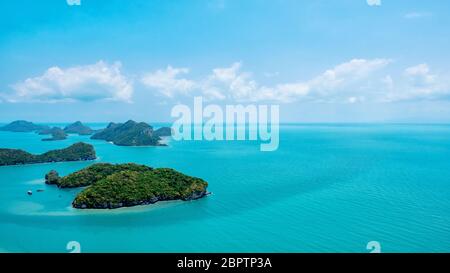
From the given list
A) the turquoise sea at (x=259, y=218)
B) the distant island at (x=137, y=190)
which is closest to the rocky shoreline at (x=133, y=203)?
the distant island at (x=137, y=190)

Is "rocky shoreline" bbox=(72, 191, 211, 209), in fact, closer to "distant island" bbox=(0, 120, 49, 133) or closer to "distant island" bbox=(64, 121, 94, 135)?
"distant island" bbox=(64, 121, 94, 135)

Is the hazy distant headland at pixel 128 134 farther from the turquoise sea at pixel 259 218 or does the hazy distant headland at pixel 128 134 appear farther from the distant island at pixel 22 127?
the turquoise sea at pixel 259 218

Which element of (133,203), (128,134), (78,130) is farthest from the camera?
(78,130)

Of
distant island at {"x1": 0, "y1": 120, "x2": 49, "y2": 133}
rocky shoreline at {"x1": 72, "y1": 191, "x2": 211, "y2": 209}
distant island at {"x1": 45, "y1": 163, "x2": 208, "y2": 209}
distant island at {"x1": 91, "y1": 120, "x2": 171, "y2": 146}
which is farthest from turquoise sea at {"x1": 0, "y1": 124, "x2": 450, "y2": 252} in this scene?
distant island at {"x1": 0, "y1": 120, "x2": 49, "y2": 133}

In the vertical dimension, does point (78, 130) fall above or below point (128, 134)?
above

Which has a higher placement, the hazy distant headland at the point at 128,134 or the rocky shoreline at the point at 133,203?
the hazy distant headland at the point at 128,134

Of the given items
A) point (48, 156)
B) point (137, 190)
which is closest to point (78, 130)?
point (48, 156)

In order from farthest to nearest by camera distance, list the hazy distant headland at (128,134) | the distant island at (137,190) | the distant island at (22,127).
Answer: the distant island at (22,127), the hazy distant headland at (128,134), the distant island at (137,190)

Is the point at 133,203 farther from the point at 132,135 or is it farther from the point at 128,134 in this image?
the point at 128,134
